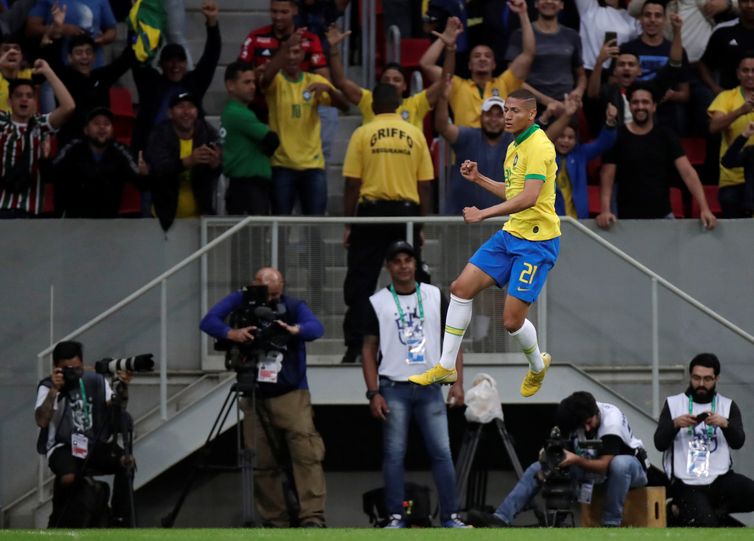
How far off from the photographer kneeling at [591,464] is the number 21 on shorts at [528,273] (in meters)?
2.52

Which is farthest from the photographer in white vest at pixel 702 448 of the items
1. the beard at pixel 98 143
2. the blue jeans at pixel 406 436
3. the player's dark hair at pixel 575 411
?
the beard at pixel 98 143

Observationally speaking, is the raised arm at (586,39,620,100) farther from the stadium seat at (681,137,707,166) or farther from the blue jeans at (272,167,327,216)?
the blue jeans at (272,167,327,216)

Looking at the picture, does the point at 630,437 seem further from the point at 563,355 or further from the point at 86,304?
the point at 86,304

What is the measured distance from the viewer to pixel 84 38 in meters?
16.2

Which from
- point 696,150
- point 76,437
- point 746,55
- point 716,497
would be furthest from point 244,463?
point 746,55

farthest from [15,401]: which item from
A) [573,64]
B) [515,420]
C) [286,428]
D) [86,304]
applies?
[573,64]

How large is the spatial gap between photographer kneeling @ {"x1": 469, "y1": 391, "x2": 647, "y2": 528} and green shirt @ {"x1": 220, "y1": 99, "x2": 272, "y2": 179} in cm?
344

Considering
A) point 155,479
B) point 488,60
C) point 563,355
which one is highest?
point 488,60

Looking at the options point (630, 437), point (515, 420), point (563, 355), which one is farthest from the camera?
point (515, 420)

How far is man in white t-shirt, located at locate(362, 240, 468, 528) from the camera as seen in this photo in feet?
46.0

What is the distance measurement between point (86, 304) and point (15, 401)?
39.8 inches

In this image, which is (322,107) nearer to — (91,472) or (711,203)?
(711,203)

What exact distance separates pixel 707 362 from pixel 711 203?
8.51ft

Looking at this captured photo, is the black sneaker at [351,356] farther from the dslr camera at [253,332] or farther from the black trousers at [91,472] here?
the black trousers at [91,472]
